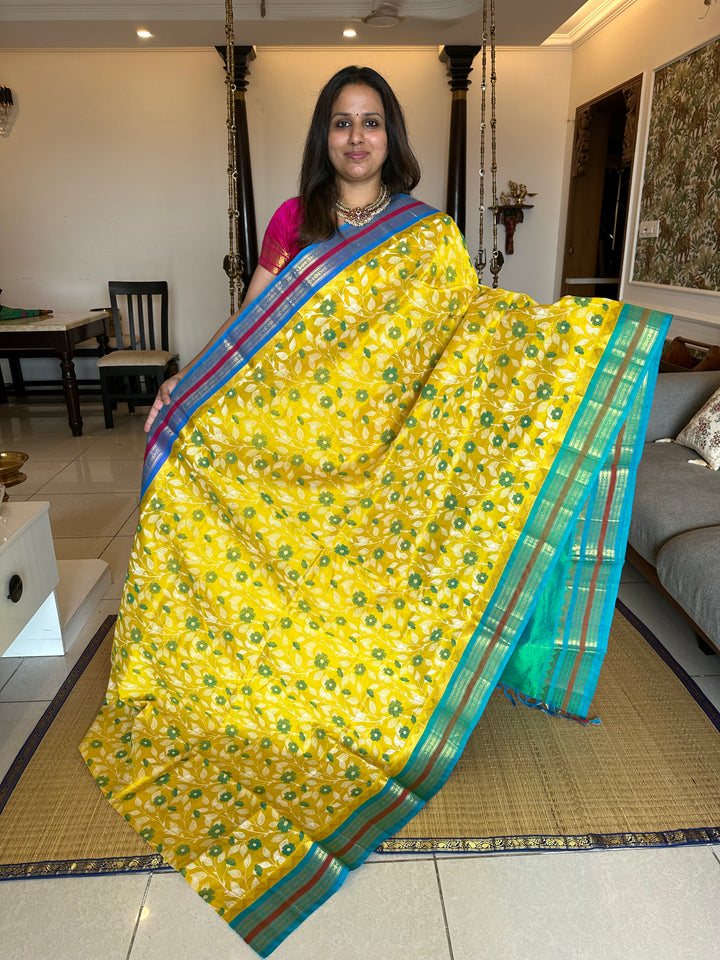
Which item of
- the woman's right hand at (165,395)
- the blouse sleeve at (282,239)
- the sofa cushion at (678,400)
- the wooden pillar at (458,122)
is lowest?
the sofa cushion at (678,400)

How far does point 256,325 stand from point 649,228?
3.32 m

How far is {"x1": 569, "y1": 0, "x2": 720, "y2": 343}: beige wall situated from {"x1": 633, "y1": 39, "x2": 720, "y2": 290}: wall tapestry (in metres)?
0.07

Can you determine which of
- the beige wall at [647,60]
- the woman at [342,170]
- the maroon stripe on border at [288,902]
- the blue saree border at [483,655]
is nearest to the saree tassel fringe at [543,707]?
the blue saree border at [483,655]

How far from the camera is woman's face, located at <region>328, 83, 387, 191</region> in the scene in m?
1.64

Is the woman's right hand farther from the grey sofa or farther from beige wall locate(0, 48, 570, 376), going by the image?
beige wall locate(0, 48, 570, 376)

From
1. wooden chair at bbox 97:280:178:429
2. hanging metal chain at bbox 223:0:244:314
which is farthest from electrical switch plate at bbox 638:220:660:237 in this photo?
wooden chair at bbox 97:280:178:429

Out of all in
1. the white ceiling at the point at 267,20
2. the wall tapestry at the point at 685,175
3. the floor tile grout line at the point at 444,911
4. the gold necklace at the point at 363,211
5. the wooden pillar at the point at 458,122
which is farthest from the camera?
the wooden pillar at the point at 458,122

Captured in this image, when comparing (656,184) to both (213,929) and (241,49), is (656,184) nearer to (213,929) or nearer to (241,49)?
(241,49)

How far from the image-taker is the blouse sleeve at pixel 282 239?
67.0 inches

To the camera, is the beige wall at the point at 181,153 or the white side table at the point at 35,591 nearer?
the white side table at the point at 35,591

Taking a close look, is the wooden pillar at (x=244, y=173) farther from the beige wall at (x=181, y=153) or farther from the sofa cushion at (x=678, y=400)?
the sofa cushion at (x=678, y=400)

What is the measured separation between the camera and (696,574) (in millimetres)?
1781

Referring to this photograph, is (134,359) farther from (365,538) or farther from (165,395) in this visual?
(365,538)

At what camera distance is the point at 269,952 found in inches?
46.0
